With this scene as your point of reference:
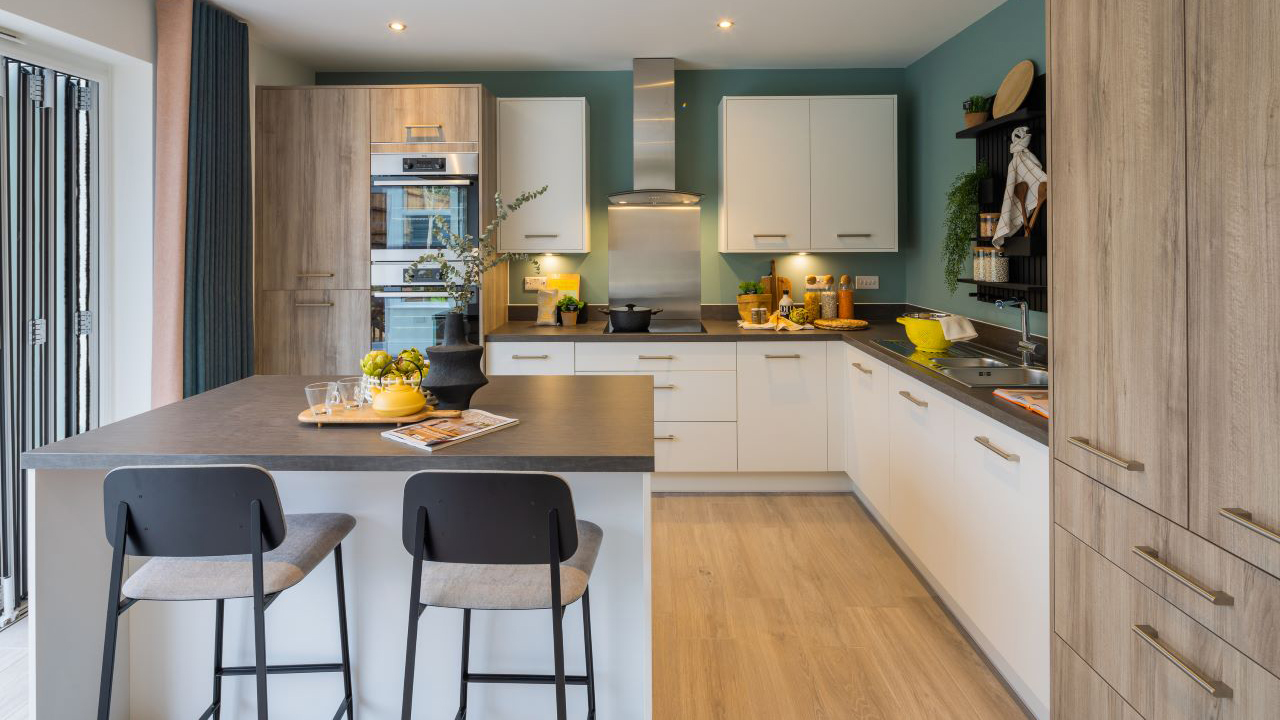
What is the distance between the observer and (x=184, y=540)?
1677 mm

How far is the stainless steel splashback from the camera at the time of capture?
4.96 metres

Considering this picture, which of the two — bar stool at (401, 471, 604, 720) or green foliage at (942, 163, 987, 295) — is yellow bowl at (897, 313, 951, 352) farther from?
bar stool at (401, 471, 604, 720)

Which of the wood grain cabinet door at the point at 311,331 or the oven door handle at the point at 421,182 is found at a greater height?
the oven door handle at the point at 421,182

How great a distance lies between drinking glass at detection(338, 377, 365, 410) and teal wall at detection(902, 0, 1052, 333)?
265cm

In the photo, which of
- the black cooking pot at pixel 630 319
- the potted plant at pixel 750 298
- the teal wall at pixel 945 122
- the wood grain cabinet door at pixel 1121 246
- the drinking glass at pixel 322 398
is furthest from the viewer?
the potted plant at pixel 750 298

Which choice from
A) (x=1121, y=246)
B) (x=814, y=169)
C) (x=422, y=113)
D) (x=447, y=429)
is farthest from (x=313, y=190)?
(x=1121, y=246)

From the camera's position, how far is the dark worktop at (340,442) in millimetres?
1802

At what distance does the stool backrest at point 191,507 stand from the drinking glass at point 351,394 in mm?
613

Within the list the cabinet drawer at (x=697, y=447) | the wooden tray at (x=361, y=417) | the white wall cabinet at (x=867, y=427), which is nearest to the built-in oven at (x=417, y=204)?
the cabinet drawer at (x=697, y=447)

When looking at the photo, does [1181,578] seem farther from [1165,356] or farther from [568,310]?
[568,310]

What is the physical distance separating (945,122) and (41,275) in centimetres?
418

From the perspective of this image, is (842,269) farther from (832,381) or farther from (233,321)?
(233,321)

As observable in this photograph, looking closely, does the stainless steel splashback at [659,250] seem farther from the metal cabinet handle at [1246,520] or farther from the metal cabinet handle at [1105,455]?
the metal cabinet handle at [1246,520]

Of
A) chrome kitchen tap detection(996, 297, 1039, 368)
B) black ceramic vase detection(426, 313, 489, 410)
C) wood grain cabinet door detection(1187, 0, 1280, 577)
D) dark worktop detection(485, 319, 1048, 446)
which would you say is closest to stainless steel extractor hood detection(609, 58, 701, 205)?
dark worktop detection(485, 319, 1048, 446)
